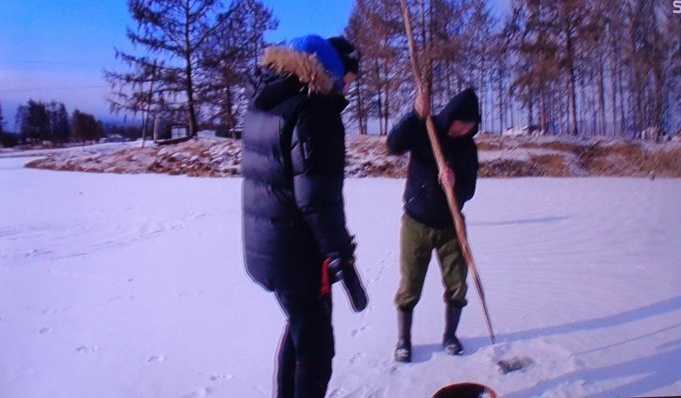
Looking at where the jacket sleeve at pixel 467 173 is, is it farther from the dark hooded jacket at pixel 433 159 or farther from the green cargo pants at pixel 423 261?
the green cargo pants at pixel 423 261

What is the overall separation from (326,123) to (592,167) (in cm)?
113

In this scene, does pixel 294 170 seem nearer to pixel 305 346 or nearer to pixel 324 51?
pixel 324 51

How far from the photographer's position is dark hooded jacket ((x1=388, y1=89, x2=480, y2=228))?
155cm

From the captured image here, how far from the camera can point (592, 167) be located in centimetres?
185

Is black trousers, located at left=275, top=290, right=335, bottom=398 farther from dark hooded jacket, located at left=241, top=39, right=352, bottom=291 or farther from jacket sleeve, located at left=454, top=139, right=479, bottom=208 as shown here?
jacket sleeve, located at left=454, top=139, right=479, bottom=208

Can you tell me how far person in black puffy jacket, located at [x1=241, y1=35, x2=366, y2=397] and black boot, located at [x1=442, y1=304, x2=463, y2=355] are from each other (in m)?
0.47

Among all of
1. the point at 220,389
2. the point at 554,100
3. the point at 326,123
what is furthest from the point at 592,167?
the point at 220,389

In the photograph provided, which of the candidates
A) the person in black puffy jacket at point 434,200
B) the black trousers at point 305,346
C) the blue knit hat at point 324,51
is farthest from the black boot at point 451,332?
the blue knit hat at point 324,51

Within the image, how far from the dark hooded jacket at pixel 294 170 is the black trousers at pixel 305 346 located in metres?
0.06

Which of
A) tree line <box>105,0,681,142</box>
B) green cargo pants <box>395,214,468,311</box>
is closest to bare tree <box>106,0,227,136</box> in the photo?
tree line <box>105,0,681,142</box>

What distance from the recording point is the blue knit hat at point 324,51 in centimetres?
129

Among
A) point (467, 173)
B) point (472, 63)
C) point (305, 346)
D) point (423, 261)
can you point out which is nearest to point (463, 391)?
point (423, 261)

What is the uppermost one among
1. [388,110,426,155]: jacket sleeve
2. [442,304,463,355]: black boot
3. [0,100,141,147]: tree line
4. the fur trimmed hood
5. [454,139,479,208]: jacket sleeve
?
the fur trimmed hood

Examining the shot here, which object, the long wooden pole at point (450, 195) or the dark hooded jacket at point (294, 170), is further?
the long wooden pole at point (450, 195)
